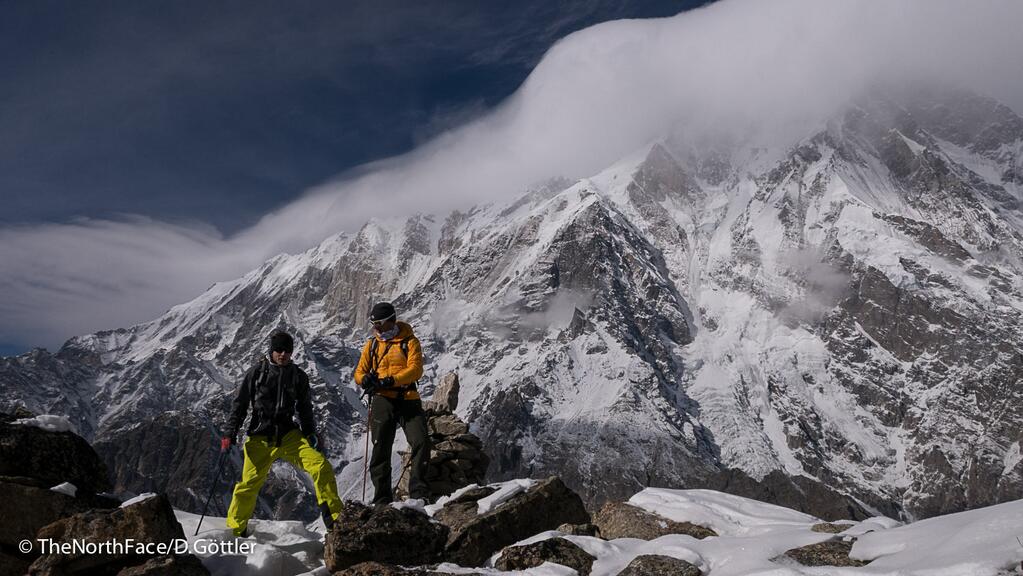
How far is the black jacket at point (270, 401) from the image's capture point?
1196cm

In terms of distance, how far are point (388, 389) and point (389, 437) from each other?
91 cm

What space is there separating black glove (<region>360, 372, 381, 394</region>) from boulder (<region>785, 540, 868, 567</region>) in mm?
7372

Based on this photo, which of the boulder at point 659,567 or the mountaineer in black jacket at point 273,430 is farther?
the mountaineer in black jacket at point 273,430

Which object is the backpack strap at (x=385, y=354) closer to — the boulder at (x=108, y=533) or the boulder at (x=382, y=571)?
the boulder at (x=108, y=533)

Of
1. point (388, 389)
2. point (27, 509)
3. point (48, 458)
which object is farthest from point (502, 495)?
point (48, 458)

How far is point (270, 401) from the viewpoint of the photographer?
476 inches

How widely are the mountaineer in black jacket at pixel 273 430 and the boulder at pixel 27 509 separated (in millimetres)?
2503

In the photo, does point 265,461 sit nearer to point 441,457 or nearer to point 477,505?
point 477,505

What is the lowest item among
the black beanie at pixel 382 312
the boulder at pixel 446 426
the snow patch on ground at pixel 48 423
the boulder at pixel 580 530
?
the boulder at pixel 446 426

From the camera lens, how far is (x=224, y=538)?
11.6 meters

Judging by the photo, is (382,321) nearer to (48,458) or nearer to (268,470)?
(268,470)

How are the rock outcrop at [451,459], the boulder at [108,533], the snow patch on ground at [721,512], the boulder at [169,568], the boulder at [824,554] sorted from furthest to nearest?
the rock outcrop at [451,459] → the snow patch on ground at [721,512] → the boulder at [108,533] → the boulder at [169,568] → the boulder at [824,554]

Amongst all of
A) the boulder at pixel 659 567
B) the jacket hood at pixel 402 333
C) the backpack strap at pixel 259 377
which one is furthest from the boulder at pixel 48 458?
the boulder at pixel 659 567

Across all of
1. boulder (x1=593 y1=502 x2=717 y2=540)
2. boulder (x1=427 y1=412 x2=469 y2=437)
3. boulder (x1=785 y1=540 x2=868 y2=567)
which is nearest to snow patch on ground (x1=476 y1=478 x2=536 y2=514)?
boulder (x1=593 y1=502 x2=717 y2=540)
